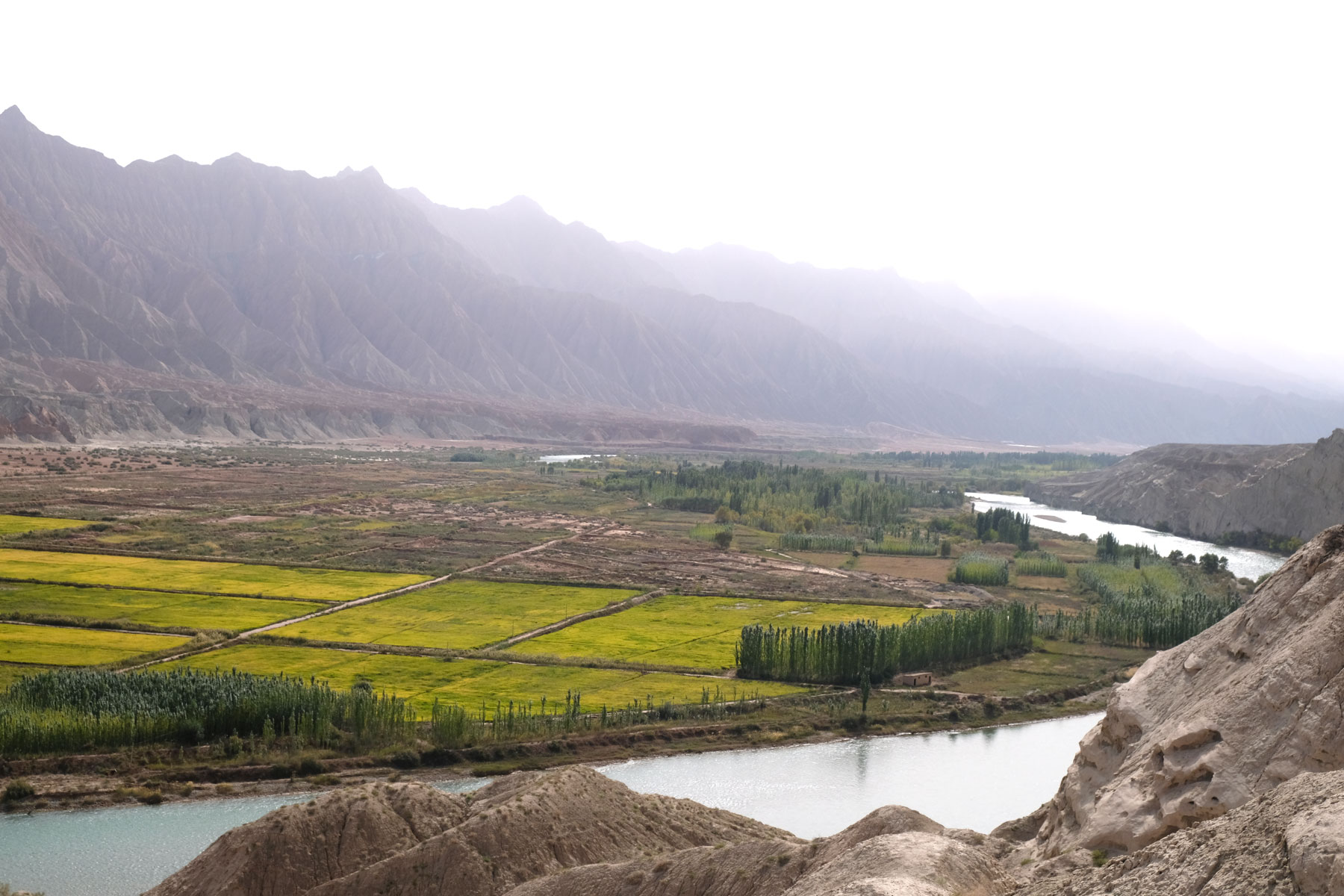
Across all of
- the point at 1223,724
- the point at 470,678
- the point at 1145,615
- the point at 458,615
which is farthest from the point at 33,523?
the point at 1223,724

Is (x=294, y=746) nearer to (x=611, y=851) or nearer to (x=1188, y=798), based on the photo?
(x=611, y=851)

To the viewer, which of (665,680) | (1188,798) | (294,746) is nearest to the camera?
(1188,798)

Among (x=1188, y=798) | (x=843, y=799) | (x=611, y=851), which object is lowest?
(x=843, y=799)

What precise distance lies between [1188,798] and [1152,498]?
120753 millimetres

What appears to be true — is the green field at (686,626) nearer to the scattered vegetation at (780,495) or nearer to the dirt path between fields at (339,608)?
the dirt path between fields at (339,608)

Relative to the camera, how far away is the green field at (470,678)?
4394 centimetres

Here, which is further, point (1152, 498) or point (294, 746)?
point (1152, 498)

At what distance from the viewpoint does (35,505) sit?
3465 inches

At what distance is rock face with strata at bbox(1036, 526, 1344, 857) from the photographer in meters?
15.2

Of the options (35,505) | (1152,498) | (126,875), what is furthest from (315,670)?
(1152,498)

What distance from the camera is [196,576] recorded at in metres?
65.8

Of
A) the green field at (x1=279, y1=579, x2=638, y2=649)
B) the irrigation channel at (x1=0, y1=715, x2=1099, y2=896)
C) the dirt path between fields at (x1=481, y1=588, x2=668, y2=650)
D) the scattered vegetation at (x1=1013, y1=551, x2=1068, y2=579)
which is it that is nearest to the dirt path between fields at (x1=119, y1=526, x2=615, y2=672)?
the dirt path between fields at (x1=481, y1=588, x2=668, y2=650)

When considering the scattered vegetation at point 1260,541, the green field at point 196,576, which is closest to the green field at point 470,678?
the green field at point 196,576

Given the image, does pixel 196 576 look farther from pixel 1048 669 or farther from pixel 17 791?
pixel 1048 669
